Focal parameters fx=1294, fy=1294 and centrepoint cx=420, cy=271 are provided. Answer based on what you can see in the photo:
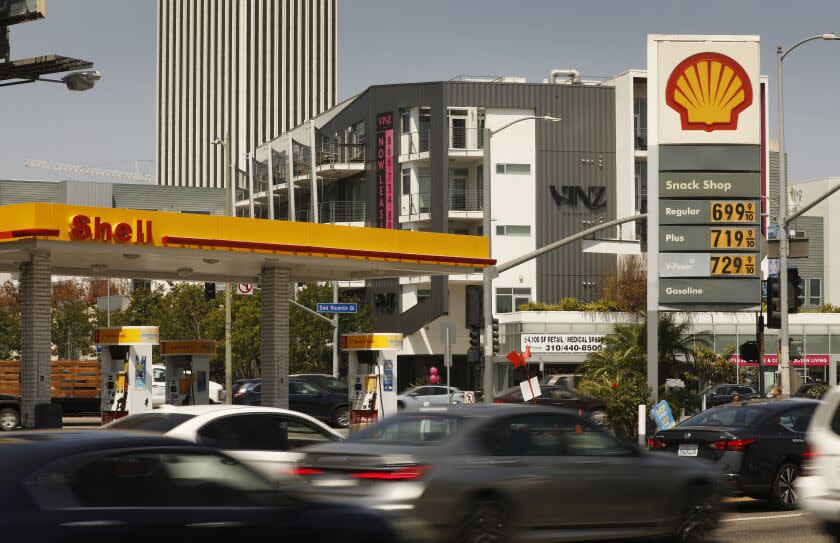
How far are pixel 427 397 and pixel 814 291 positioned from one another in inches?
1768

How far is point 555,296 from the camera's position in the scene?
70.0 meters

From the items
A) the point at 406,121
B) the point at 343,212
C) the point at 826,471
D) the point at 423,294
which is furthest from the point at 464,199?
the point at 826,471

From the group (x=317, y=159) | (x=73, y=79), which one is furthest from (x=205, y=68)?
(x=73, y=79)

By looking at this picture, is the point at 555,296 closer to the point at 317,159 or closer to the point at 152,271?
the point at 317,159

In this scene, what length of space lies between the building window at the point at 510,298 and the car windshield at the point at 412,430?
56520 millimetres

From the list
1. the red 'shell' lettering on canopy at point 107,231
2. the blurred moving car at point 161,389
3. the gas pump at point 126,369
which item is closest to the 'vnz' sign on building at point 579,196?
the blurred moving car at point 161,389

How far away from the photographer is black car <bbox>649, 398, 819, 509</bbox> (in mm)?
16438

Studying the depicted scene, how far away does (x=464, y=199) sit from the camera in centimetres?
6869

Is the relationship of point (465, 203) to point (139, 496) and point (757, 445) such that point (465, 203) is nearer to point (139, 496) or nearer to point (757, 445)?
point (757, 445)

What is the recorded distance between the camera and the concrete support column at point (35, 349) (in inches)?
1113

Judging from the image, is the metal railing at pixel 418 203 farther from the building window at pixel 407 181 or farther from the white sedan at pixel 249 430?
the white sedan at pixel 249 430

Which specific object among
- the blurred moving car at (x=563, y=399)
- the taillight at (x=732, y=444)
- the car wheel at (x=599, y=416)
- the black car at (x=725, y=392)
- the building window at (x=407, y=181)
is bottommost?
the black car at (x=725, y=392)

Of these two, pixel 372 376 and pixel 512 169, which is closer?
pixel 372 376

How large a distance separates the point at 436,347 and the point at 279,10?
84821 millimetres
